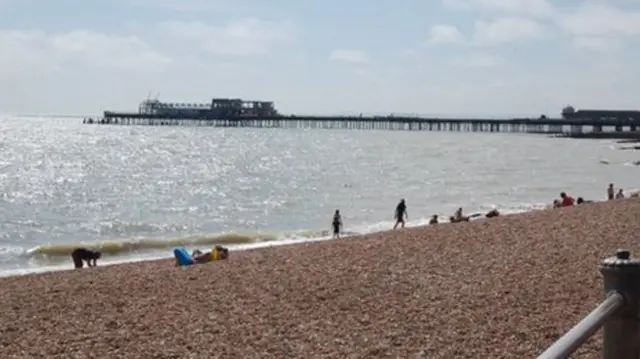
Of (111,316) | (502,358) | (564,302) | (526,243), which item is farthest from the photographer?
(526,243)

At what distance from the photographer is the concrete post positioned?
2.08 m

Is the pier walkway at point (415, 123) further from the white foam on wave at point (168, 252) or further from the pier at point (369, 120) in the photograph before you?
the white foam on wave at point (168, 252)

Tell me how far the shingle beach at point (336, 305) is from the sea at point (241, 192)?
8350 mm

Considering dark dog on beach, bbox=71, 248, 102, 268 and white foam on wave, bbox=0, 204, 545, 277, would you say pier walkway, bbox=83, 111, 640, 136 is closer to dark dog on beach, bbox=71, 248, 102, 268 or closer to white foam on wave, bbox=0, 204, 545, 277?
white foam on wave, bbox=0, 204, 545, 277

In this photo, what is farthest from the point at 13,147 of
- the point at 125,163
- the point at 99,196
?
the point at 99,196

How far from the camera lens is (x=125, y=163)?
65.4m

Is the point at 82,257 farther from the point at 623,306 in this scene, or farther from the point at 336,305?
the point at 623,306

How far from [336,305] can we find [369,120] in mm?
119337

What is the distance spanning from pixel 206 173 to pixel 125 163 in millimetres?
12449

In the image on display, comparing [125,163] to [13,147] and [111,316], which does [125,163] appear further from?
[111,316]

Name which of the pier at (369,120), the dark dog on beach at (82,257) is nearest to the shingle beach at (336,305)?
the dark dog on beach at (82,257)

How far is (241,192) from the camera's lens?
41219 millimetres

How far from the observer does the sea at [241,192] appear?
76.8 feet

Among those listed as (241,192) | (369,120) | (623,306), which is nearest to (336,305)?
(623,306)
